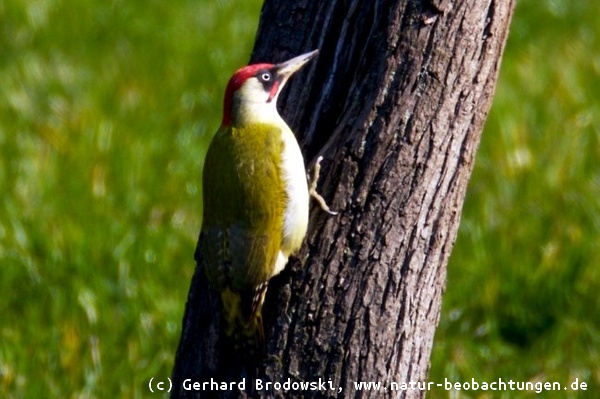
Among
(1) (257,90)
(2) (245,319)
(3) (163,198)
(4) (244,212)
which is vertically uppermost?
(3) (163,198)

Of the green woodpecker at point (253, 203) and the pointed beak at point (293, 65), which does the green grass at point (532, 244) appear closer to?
the green woodpecker at point (253, 203)

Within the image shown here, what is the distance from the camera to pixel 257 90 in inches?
159

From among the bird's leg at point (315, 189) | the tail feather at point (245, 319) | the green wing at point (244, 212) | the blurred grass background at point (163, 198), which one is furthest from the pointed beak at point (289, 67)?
the blurred grass background at point (163, 198)

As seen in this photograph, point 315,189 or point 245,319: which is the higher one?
point 315,189

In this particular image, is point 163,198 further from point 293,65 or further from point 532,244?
point 293,65

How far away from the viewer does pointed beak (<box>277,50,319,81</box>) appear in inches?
153

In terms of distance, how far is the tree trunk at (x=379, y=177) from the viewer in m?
3.80

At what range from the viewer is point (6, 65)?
7996 mm

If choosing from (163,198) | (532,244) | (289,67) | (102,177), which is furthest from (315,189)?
(102,177)

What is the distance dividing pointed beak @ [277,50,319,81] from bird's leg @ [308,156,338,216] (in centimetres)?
28

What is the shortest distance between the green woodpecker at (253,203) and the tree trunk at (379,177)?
74 millimetres

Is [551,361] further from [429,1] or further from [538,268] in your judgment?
[429,1]

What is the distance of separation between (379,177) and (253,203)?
0.45 metres

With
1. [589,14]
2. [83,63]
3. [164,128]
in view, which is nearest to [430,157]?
[164,128]
